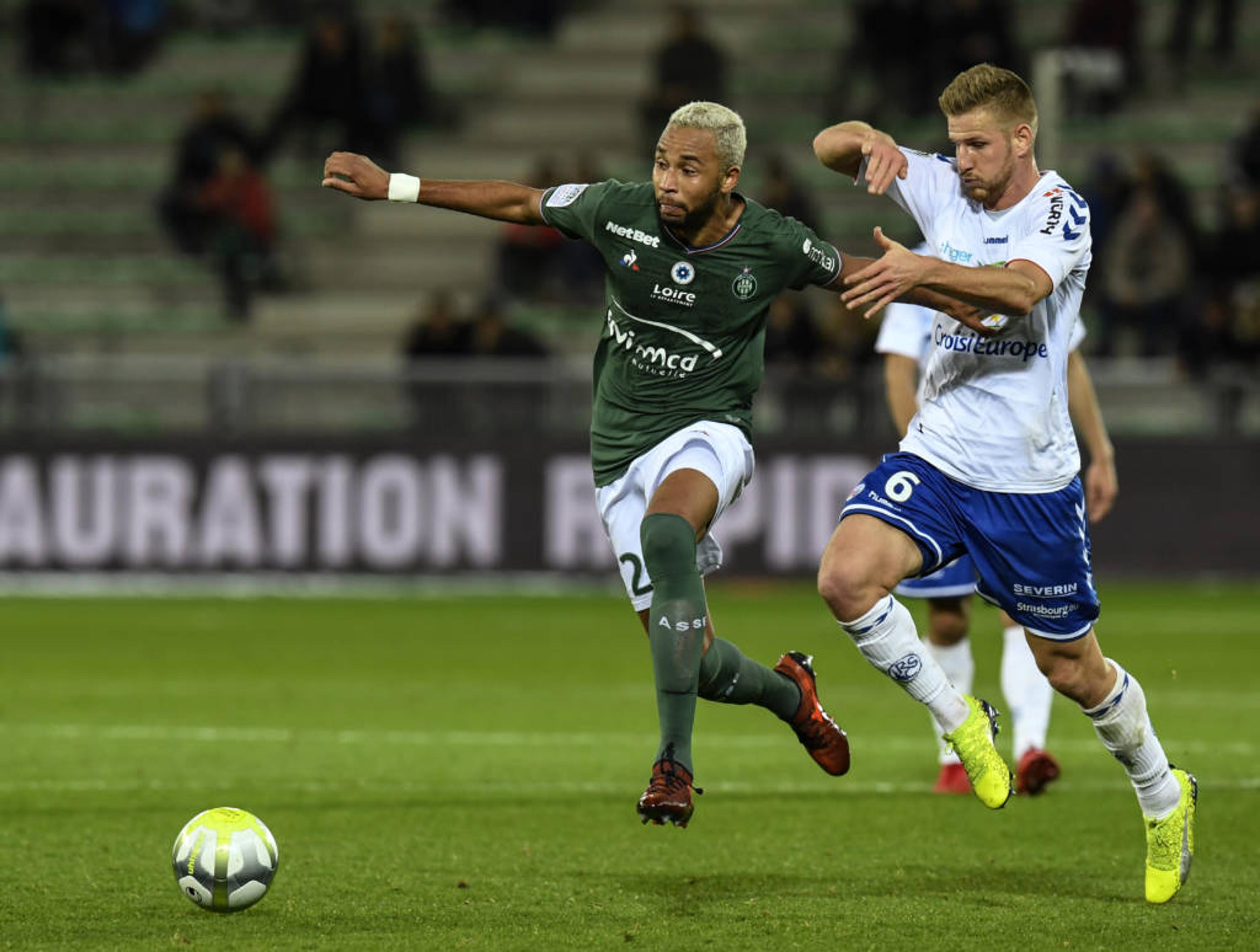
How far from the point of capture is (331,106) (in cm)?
2234

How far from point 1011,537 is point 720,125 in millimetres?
1528

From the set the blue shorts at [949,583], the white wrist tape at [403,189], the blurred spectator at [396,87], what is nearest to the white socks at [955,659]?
the blue shorts at [949,583]

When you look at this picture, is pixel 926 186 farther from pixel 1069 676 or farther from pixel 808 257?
pixel 1069 676

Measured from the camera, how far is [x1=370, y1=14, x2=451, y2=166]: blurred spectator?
2236cm

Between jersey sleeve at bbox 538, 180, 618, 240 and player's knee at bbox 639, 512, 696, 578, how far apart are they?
0.97 meters

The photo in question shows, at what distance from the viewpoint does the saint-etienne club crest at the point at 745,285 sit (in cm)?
676

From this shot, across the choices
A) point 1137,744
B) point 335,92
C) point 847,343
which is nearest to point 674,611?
point 1137,744

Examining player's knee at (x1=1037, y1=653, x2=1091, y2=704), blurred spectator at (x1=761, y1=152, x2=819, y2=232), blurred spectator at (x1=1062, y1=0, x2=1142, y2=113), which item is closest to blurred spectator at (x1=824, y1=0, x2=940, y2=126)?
blurred spectator at (x1=1062, y1=0, x2=1142, y2=113)

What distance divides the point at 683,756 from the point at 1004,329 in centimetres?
154

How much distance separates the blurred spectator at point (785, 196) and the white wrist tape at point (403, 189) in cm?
1147

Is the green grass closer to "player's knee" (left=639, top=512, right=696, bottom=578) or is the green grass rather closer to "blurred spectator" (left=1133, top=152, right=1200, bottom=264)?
"player's knee" (left=639, top=512, right=696, bottom=578)

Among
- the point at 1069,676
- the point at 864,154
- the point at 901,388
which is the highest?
the point at 864,154

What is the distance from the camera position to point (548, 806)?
7.86 meters

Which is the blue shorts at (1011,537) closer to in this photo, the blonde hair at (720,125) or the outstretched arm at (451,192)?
the blonde hair at (720,125)
